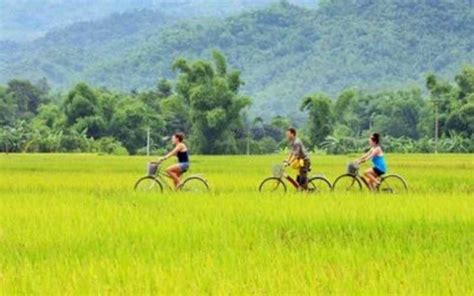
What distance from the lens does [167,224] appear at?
31.8 feet

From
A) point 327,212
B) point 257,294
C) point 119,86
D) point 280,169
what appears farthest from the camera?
point 119,86

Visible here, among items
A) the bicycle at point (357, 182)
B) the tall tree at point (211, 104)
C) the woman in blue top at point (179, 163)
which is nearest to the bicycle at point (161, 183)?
the woman in blue top at point (179, 163)

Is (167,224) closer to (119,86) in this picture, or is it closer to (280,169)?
(280,169)

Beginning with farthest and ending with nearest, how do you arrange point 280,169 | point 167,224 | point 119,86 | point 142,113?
1. point 119,86
2. point 142,113
3. point 280,169
4. point 167,224

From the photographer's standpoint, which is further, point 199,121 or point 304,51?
point 304,51

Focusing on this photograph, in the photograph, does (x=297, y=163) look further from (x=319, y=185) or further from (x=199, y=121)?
(x=199, y=121)

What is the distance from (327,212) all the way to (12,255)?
437 cm

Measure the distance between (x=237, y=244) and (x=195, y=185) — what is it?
6.65 m

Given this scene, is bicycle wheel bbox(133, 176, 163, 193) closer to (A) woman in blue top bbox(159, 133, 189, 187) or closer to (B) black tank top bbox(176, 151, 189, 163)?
(A) woman in blue top bbox(159, 133, 189, 187)

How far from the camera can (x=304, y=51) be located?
458 feet

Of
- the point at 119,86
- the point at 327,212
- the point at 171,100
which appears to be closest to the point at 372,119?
the point at 171,100

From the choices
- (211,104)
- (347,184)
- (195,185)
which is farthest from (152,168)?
(211,104)

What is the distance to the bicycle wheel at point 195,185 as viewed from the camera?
48.8 feet

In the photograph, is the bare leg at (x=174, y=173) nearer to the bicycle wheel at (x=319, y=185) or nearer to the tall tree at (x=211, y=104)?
the bicycle wheel at (x=319, y=185)
